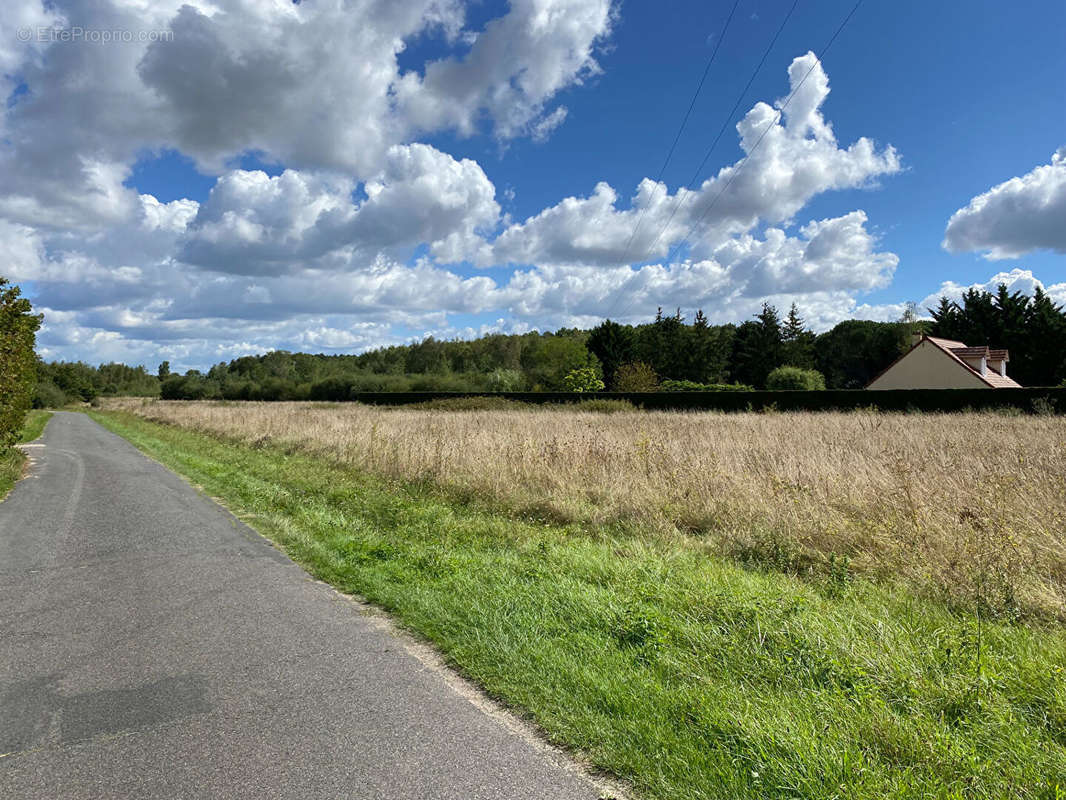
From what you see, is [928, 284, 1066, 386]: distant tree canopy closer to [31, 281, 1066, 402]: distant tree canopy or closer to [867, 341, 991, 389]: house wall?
[31, 281, 1066, 402]: distant tree canopy

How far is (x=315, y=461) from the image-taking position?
51.1 feet

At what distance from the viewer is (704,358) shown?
67375 mm

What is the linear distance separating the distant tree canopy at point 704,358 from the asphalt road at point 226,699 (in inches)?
1819

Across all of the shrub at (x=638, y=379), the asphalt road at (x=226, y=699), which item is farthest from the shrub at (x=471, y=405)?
the asphalt road at (x=226, y=699)

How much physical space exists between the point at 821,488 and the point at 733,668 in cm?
534

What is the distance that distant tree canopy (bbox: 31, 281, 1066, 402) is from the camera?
175 ft

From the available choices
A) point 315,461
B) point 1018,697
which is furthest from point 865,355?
point 1018,697

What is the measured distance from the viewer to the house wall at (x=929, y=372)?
1629 inches

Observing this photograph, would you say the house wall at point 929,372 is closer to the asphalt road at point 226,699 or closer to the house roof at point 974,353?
the house roof at point 974,353

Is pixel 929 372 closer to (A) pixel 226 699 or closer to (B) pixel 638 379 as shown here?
(B) pixel 638 379

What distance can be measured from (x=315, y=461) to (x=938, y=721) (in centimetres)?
1483

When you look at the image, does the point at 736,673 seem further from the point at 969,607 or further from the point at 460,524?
the point at 460,524

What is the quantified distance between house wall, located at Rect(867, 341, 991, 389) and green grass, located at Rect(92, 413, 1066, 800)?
4426 cm

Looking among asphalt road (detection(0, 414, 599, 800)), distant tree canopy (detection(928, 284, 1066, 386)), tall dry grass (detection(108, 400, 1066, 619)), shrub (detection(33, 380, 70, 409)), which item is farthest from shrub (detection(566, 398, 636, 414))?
shrub (detection(33, 380, 70, 409))
